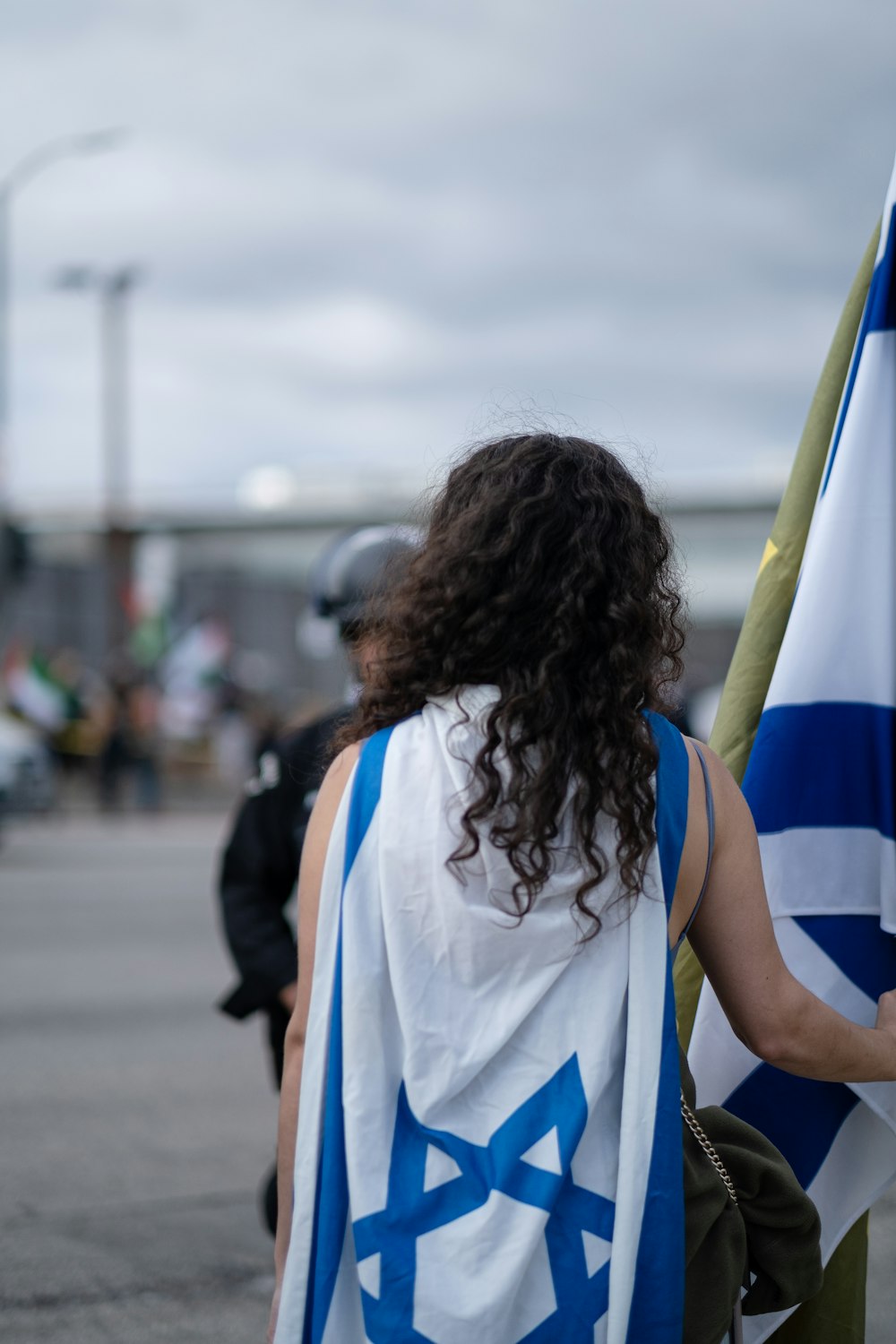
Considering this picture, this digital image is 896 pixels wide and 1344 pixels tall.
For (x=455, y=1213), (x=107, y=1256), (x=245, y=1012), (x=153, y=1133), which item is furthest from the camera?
(x=153, y=1133)

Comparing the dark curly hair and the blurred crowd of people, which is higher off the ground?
the dark curly hair

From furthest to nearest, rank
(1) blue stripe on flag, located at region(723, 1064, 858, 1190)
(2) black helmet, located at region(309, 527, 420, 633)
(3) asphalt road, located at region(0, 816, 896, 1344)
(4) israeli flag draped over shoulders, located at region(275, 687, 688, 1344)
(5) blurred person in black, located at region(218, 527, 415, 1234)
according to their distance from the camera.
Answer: (2) black helmet, located at region(309, 527, 420, 633) < (3) asphalt road, located at region(0, 816, 896, 1344) < (5) blurred person in black, located at region(218, 527, 415, 1234) < (1) blue stripe on flag, located at region(723, 1064, 858, 1190) < (4) israeli flag draped over shoulders, located at region(275, 687, 688, 1344)

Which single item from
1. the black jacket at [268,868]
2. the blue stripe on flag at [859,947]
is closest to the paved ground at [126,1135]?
the black jacket at [268,868]

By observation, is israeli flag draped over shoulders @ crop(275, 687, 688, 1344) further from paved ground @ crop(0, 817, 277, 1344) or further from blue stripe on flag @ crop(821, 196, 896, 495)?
paved ground @ crop(0, 817, 277, 1344)

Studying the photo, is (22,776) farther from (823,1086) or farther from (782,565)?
(823,1086)

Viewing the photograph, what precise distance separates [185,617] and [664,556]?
42618 millimetres

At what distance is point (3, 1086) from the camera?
5699 mm

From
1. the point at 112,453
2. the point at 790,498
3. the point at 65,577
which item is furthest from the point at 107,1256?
the point at 65,577

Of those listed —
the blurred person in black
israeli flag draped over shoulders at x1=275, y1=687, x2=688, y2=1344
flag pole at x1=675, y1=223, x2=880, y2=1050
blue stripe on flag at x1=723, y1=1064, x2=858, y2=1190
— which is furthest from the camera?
the blurred person in black

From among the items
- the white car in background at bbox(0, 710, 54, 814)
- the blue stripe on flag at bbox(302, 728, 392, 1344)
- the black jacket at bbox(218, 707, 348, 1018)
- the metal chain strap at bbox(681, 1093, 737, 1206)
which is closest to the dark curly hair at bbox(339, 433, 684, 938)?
the blue stripe on flag at bbox(302, 728, 392, 1344)

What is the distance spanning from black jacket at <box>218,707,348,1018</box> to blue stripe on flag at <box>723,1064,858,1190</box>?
136 cm

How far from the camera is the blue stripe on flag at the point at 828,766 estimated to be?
221cm

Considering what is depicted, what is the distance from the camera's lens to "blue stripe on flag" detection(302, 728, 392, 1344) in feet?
5.37

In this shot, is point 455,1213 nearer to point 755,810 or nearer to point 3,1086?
point 755,810
